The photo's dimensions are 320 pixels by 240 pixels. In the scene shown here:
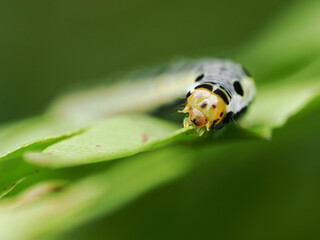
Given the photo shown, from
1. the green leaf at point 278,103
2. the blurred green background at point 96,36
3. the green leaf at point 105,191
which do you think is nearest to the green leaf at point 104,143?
the green leaf at point 105,191

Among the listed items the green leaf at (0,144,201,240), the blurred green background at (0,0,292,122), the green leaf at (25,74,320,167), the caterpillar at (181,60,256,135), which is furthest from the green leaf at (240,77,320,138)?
the blurred green background at (0,0,292,122)

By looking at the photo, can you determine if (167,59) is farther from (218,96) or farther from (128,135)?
(128,135)

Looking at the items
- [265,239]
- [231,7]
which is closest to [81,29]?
[231,7]

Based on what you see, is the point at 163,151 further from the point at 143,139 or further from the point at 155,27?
the point at 155,27

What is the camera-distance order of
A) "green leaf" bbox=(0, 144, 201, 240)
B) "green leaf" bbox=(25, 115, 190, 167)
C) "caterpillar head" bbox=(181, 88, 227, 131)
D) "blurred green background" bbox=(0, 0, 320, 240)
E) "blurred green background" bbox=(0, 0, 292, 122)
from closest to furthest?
"green leaf" bbox=(25, 115, 190, 167) → "caterpillar head" bbox=(181, 88, 227, 131) → "green leaf" bbox=(0, 144, 201, 240) → "blurred green background" bbox=(0, 0, 320, 240) → "blurred green background" bbox=(0, 0, 292, 122)

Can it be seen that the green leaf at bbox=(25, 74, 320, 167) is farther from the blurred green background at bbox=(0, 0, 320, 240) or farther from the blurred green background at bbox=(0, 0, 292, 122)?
the blurred green background at bbox=(0, 0, 292, 122)

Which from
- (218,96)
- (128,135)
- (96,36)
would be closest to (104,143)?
(128,135)

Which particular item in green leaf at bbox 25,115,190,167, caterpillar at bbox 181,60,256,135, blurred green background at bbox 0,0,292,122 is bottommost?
green leaf at bbox 25,115,190,167
